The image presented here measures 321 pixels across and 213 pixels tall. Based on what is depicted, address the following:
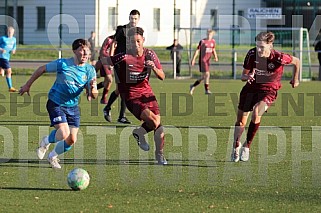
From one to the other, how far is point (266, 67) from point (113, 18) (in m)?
27.9

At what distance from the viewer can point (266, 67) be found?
35.3 feet

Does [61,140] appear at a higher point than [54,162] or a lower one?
higher

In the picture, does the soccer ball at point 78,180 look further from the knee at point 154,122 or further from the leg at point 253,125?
the leg at point 253,125

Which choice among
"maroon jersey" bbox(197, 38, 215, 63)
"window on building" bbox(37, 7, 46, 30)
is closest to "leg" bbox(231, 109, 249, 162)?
"maroon jersey" bbox(197, 38, 215, 63)

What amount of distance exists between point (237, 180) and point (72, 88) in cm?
227

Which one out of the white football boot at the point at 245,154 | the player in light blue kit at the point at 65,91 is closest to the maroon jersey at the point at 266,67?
the white football boot at the point at 245,154

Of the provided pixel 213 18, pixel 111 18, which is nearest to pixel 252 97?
pixel 111 18

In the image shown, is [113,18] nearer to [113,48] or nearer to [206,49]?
[206,49]

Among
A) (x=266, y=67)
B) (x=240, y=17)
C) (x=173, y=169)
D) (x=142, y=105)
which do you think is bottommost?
(x=173, y=169)

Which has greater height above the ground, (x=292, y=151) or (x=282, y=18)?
(x=282, y=18)

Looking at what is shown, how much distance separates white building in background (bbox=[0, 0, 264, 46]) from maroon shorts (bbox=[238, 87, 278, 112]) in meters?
22.6

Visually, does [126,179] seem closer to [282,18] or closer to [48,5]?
[282,18]

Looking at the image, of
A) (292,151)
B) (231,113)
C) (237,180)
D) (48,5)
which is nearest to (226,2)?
(48,5)

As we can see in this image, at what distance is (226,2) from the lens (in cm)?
3522
